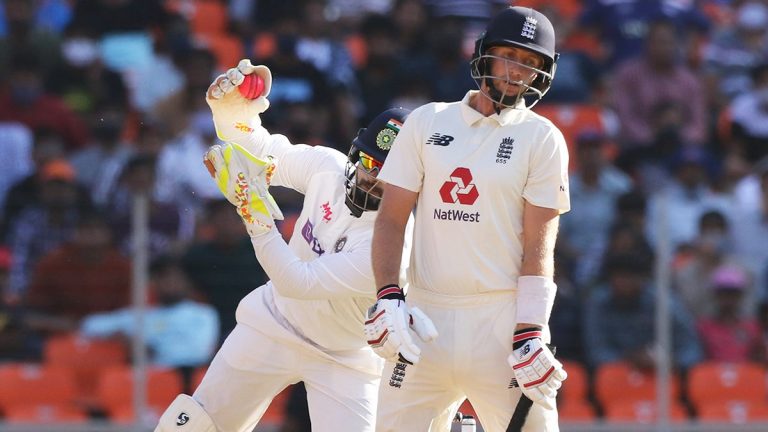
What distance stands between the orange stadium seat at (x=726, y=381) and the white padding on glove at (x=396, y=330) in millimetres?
4342

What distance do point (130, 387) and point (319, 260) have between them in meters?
3.34

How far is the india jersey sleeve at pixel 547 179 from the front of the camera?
524cm

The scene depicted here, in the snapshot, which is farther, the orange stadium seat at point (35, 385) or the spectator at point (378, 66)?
the spectator at point (378, 66)

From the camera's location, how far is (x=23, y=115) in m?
10.8

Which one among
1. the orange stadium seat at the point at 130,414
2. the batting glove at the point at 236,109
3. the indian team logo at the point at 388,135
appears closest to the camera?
the indian team logo at the point at 388,135

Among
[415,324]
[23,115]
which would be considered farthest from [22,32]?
[415,324]

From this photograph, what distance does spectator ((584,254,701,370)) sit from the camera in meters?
8.96

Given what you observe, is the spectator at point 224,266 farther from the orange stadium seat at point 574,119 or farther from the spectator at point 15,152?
the orange stadium seat at point 574,119

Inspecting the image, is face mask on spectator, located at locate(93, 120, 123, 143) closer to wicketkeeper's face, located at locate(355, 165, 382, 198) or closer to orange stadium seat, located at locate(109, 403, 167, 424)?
orange stadium seat, located at locate(109, 403, 167, 424)

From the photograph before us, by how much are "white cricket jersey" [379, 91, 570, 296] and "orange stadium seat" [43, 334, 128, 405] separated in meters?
3.91

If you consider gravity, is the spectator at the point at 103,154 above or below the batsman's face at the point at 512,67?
above

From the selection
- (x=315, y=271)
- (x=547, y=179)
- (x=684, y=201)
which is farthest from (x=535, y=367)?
(x=684, y=201)

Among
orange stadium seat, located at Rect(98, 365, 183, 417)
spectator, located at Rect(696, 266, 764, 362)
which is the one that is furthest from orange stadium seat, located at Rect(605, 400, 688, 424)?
orange stadium seat, located at Rect(98, 365, 183, 417)

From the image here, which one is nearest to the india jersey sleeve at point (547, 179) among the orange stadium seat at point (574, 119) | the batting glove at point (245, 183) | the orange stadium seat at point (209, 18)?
the batting glove at point (245, 183)
